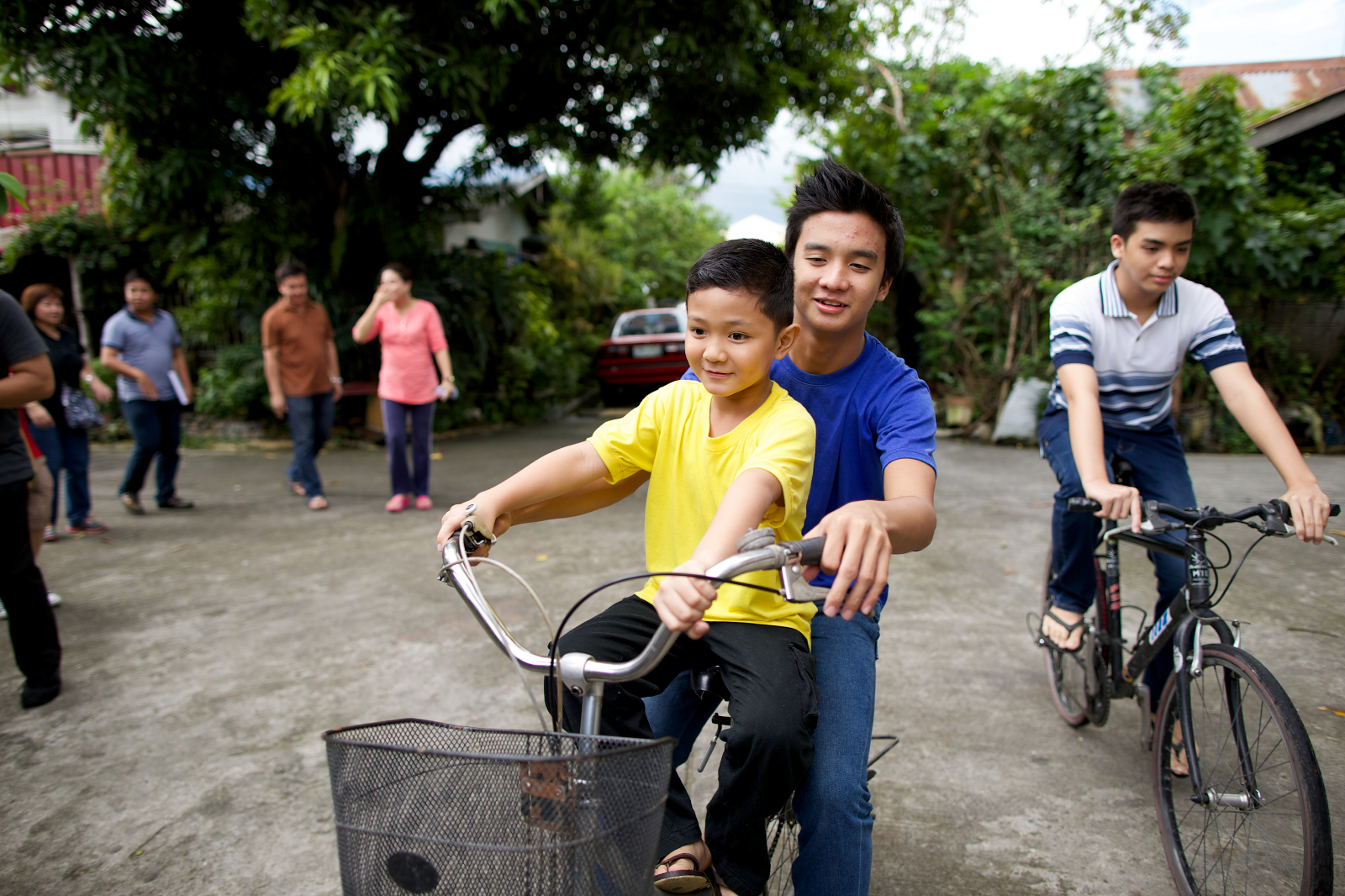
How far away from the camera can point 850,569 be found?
1.32 metres

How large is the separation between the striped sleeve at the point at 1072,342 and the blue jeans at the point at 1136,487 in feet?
1.11

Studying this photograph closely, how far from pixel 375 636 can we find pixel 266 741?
39.8 inches

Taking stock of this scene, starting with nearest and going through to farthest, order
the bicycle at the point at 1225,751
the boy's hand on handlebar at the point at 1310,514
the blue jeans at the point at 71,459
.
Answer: the bicycle at the point at 1225,751
the boy's hand on handlebar at the point at 1310,514
the blue jeans at the point at 71,459

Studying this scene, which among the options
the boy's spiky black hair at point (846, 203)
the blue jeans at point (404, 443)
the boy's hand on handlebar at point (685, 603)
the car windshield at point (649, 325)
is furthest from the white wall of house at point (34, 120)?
the boy's hand on handlebar at point (685, 603)

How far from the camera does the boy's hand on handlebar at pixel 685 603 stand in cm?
124

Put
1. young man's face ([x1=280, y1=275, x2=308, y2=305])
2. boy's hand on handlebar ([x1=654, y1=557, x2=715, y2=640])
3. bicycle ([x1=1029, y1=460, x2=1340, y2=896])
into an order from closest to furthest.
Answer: boy's hand on handlebar ([x1=654, y1=557, x2=715, y2=640])
bicycle ([x1=1029, y1=460, x2=1340, y2=896])
young man's face ([x1=280, y1=275, x2=308, y2=305])

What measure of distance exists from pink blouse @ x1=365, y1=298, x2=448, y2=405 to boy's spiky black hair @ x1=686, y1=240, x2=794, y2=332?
5060mm

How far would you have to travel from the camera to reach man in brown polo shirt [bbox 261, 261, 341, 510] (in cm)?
685

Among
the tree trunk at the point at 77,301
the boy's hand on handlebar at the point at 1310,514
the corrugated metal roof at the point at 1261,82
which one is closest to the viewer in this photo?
the boy's hand on handlebar at the point at 1310,514

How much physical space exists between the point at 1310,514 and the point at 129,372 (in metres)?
7.25

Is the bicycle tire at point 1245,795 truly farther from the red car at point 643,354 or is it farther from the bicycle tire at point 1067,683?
the red car at point 643,354

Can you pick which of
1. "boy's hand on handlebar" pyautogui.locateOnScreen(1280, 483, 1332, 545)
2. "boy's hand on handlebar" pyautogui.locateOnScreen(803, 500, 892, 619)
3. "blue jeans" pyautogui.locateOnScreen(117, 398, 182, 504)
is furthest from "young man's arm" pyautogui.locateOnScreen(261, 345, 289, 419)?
"boy's hand on handlebar" pyautogui.locateOnScreen(1280, 483, 1332, 545)

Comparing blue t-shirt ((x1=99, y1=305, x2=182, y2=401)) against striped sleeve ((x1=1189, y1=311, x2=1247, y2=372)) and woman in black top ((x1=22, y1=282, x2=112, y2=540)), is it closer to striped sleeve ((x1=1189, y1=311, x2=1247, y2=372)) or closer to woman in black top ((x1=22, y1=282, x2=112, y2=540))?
woman in black top ((x1=22, y1=282, x2=112, y2=540))

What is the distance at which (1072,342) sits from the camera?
286cm
